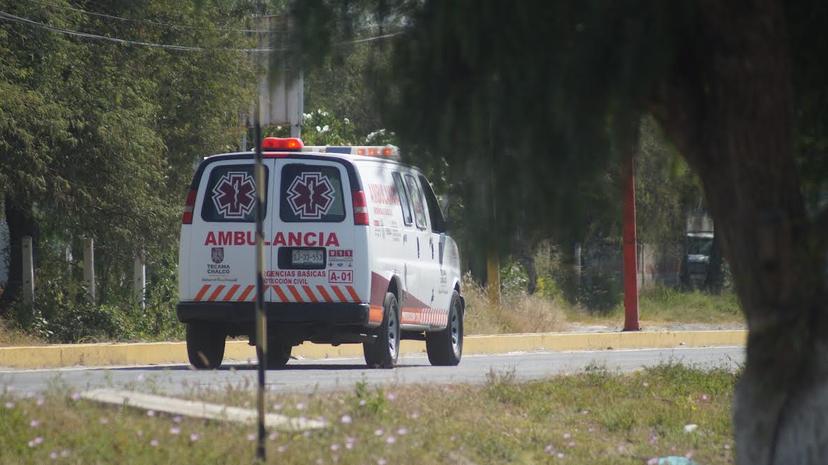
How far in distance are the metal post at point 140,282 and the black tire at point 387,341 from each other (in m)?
8.28

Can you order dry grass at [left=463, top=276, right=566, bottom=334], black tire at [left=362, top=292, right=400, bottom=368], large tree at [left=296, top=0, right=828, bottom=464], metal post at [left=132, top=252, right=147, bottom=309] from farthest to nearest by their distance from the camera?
dry grass at [left=463, top=276, right=566, bottom=334] → metal post at [left=132, top=252, right=147, bottom=309] → black tire at [left=362, top=292, right=400, bottom=368] → large tree at [left=296, top=0, right=828, bottom=464]

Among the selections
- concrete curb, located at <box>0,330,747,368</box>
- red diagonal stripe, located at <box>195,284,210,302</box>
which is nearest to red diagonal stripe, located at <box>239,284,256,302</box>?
red diagonal stripe, located at <box>195,284,210,302</box>

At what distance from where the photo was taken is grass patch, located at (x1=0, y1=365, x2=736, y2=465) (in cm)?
716

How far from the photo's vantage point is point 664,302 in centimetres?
3419

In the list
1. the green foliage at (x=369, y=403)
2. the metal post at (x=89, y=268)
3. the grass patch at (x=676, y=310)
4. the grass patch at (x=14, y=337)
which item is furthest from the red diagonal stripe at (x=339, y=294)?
the grass patch at (x=676, y=310)

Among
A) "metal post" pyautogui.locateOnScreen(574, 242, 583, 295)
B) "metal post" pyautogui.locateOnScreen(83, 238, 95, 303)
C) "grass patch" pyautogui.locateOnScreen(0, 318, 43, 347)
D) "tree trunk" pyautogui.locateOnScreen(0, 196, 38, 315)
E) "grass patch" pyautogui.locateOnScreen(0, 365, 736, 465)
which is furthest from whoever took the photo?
"metal post" pyautogui.locateOnScreen(83, 238, 95, 303)

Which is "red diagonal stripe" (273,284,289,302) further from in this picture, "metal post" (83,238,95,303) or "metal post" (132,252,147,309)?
"metal post" (83,238,95,303)

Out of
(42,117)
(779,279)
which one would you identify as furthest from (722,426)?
(42,117)

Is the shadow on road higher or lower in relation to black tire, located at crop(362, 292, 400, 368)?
lower

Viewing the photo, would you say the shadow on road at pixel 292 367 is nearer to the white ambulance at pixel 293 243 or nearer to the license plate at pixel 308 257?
the white ambulance at pixel 293 243

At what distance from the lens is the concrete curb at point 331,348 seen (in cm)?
1585

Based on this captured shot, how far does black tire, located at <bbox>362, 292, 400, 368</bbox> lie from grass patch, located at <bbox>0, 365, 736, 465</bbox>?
9.38 feet

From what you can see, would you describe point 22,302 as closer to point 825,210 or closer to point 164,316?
point 164,316

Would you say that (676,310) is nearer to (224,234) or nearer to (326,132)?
(326,132)
